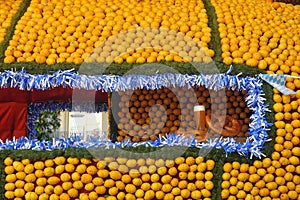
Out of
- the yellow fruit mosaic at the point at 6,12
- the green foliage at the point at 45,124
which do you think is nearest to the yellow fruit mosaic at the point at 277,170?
the yellow fruit mosaic at the point at 6,12

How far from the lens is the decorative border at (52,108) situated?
738cm

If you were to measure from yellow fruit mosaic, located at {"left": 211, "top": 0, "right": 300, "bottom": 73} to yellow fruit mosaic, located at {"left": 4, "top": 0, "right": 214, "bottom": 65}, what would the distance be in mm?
231

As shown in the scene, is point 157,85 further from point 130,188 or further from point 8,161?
point 8,161

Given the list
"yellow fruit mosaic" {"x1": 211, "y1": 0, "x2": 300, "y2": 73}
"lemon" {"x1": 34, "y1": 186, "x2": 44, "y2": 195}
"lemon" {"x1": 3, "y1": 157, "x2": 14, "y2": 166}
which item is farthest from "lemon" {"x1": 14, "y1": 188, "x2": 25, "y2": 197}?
"yellow fruit mosaic" {"x1": 211, "y1": 0, "x2": 300, "y2": 73}

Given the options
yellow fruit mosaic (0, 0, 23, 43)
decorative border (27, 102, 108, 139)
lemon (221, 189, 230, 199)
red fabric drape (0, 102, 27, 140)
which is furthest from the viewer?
decorative border (27, 102, 108, 139)

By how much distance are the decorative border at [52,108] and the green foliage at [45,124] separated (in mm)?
86

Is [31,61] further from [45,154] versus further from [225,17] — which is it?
[225,17]

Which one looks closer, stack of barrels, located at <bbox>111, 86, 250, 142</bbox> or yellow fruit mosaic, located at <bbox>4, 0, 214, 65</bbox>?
yellow fruit mosaic, located at <bbox>4, 0, 214, 65</bbox>

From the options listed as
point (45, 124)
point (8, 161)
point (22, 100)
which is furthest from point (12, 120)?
point (8, 161)

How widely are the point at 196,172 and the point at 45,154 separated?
1442 mm

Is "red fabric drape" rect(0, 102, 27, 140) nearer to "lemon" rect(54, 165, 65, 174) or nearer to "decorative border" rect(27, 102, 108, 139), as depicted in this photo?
"decorative border" rect(27, 102, 108, 139)

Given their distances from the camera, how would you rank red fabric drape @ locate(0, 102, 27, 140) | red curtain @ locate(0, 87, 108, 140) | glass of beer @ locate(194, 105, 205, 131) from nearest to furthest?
glass of beer @ locate(194, 105, 205, 131) < red curtain @ locate(0, 87, 108, 140) < red fabric drape @ locate(0, 102, 27, 140)

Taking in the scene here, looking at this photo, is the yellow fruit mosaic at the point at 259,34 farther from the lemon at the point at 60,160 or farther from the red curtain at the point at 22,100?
the red curtain at the point at 22,100

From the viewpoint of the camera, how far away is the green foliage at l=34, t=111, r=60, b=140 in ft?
24.9
